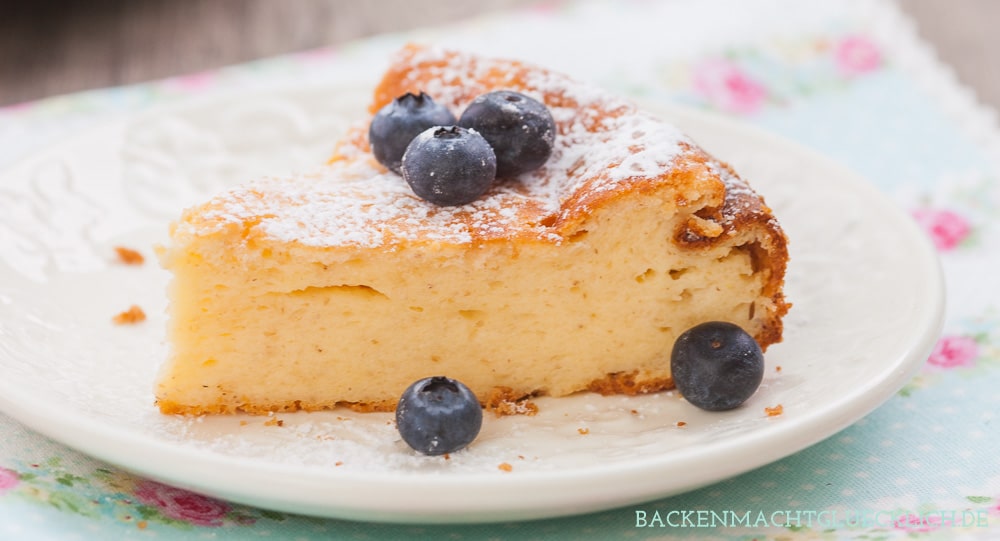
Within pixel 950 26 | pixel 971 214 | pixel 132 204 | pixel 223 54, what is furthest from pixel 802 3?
pixel 132 204

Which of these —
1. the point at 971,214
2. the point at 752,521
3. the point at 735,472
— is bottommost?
the point at 752,521

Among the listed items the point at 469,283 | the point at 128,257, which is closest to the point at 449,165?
the point at 469,283

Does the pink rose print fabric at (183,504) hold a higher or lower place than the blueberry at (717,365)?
lower

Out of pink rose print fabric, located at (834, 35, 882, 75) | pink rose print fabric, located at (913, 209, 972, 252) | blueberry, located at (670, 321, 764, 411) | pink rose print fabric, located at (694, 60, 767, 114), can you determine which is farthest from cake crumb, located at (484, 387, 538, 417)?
pink rose print fabric, located at (834, 35, 882, 75)

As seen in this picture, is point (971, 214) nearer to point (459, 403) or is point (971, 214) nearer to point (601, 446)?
point (601, 446)

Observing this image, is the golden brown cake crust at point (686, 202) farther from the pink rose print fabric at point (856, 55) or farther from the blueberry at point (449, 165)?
the pink rose print fabric at point (856, 55)

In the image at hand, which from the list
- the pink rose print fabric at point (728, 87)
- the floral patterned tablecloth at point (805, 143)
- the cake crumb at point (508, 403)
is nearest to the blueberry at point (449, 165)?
the cake crumb at point (508, 403)
